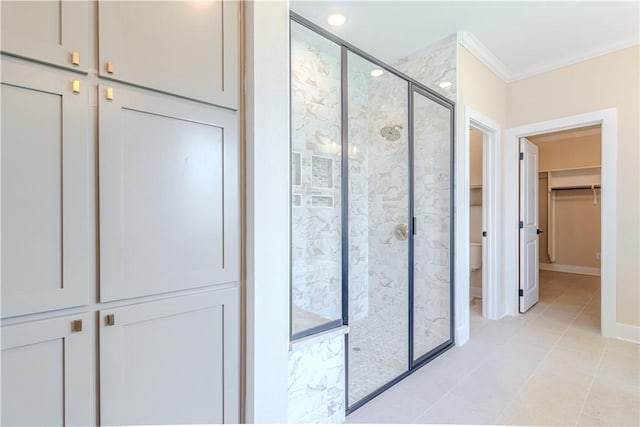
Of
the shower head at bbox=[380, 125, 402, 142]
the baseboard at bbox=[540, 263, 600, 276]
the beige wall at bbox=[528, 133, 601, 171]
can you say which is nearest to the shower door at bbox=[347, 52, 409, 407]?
the shower head at bbox=[380, 125, 402, 142]

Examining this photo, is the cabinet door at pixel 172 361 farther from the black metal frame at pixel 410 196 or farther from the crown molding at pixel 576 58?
the crown molding at pixel 576 58

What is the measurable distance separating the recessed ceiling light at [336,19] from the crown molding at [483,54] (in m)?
1.07

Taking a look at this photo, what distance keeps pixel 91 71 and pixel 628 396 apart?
3263 millimetres

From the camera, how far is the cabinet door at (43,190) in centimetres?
79

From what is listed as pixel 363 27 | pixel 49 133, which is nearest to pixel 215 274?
pixel 49 133

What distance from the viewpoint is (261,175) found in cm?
121

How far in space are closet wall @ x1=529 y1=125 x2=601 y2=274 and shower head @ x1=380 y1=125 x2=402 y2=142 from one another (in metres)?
3.74

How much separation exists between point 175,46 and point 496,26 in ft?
9.09

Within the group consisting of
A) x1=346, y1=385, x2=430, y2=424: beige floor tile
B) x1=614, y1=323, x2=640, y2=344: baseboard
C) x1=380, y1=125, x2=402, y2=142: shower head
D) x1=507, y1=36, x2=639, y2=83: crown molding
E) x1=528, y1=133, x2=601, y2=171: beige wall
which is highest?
x1=507, y1=36, x2=639, y2=83: crown molding

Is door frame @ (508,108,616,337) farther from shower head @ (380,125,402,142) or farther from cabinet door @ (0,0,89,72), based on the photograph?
cabinet door @ (0,0,89,72)

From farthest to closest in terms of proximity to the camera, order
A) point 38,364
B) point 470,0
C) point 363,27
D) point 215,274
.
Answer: point 363,27, point 470,0, point 215,274, point 38,364

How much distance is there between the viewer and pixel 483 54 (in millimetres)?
2990

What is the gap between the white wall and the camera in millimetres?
1197

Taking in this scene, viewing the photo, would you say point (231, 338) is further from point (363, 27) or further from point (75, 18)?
point (363, 27)
